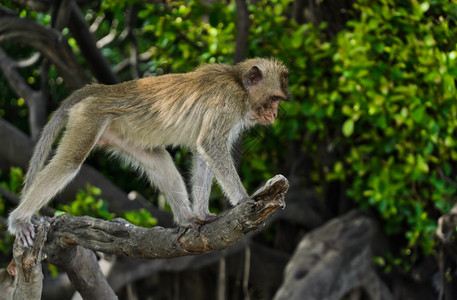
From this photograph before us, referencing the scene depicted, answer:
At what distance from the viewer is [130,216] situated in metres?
6.86

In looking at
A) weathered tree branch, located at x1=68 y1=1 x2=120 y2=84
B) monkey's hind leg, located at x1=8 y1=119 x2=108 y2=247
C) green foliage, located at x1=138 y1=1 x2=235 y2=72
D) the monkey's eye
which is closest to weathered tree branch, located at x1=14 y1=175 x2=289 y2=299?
monkey's hind leg, located at x1=8 y1=119 x2=108 y2=247

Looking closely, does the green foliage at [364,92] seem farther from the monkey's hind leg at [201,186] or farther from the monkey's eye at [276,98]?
the monkey's hind leg at [201,186]

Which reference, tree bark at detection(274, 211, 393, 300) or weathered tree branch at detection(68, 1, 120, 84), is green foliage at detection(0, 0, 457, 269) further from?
weathered tree branch at detection(68, 1, 120, 84)

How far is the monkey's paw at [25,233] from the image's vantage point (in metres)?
4.91

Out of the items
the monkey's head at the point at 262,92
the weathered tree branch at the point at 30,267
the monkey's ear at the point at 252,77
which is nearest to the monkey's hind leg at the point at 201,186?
the monkey's head at the point at 262,92

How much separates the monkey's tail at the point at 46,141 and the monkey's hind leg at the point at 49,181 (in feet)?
0.72

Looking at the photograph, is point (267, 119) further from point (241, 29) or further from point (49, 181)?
point (241, 29)

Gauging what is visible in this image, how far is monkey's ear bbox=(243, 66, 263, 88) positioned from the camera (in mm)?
5523

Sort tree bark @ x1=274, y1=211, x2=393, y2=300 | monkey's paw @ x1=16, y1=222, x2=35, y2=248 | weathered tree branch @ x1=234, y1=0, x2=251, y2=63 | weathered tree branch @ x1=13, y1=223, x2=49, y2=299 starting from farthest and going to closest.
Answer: tree bark @ x1=274, y1=211, x2=393, y2=300 < weathered tree branch @ x1=234, y1=0, x2=251, y2=63 < monkey's paw @ x1=16, y1=222, x2=35, y2=248 < weathered tree branch @ x1=13, y1=223, x2=49, y2=299

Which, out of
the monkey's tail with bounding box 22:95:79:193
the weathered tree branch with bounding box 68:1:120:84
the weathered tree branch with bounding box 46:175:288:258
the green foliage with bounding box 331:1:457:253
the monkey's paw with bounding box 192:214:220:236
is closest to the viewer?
the weathered tree branch with bounding box 46:175:288:258

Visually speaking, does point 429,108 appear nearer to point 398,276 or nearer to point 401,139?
point 401,139

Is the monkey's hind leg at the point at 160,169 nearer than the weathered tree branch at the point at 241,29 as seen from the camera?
Yes

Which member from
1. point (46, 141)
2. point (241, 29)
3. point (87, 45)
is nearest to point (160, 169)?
point (46, 141)

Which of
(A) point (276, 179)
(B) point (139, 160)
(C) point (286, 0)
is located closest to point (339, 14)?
(C) point (286, 0)
